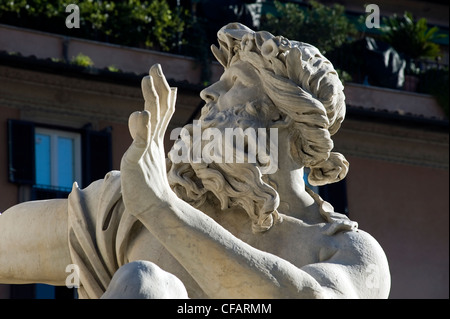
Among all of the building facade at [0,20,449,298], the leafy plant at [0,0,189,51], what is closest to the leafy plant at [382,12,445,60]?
the building facade at [0,20,449,298]

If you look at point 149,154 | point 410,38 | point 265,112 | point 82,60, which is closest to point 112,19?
point 82,60

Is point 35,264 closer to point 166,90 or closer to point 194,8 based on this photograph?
point 166,90

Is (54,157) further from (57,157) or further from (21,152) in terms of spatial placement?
(21,152)

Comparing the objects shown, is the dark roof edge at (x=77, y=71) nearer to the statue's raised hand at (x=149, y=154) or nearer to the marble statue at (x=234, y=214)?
the marble statue at (x=234, y=214)

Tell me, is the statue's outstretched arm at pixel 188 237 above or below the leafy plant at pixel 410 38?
above

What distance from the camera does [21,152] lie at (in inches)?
1029

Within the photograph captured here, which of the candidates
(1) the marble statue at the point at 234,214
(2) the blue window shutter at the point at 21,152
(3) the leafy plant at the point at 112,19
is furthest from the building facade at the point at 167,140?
(1) the marble statue at the point at 234,214

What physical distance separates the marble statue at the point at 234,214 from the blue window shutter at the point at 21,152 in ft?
61.3

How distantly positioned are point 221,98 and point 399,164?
2345 cm

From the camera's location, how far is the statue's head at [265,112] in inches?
273

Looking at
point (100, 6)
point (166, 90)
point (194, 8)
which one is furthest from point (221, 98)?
point (194, 8)

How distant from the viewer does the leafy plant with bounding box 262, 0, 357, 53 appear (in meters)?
26.7

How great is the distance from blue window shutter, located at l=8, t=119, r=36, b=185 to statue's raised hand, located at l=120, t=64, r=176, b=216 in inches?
772

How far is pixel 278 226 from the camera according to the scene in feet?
22.7
